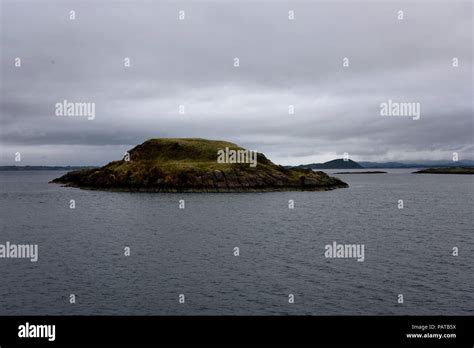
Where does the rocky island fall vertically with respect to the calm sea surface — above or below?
above

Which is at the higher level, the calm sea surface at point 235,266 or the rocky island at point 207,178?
the rocky island at point 207,178

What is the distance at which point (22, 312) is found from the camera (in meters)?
33.6

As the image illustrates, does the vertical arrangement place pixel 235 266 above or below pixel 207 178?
below

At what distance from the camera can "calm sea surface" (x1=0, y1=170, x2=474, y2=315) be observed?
35.2 meters

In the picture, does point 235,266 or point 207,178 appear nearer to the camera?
point 235,266

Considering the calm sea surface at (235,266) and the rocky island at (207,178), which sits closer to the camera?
the calm sea surface at (235,266)

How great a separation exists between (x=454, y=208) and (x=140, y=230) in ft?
283

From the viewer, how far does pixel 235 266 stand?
1892 inches

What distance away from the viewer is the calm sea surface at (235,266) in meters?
35.2

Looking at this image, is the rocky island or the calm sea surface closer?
the calm sea surface

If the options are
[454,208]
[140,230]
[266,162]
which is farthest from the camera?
[266,162]
